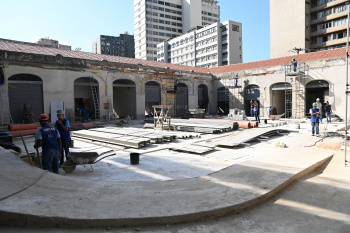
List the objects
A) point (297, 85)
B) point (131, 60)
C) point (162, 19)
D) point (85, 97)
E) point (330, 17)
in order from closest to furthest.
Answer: point (297, 85)
point (85, 97)
point (131, 60)
point (330, 17)
point (162, 19)

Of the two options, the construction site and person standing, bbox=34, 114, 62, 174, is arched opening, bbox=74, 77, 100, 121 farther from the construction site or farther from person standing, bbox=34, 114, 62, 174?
person standing, bbox=34, 114, 62, 174

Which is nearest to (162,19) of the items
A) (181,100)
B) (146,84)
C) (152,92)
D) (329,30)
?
(329,30)

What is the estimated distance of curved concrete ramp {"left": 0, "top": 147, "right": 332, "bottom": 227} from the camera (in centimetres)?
312

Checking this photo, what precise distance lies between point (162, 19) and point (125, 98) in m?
63.6

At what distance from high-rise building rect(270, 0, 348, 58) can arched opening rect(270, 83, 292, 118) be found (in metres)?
22.3

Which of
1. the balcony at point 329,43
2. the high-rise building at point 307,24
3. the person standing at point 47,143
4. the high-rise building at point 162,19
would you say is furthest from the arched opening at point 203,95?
the high-rise building at point 162,19

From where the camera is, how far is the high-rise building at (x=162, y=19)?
77.4 m

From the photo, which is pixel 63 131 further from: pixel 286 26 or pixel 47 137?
pixel 286 26

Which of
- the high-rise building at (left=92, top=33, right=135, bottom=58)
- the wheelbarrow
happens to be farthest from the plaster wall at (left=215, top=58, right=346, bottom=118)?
the high-rise building at (left=92, top=33, right=135, bottom=58)

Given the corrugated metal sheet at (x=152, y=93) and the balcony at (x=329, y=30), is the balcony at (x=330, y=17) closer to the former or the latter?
the balcony at (x=329, y=30)

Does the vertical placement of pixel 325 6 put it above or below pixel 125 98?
above

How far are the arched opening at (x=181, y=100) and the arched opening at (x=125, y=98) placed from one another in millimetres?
4442

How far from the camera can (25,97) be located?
15812mm

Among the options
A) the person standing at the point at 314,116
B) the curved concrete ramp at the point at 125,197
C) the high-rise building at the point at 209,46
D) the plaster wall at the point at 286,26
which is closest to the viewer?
the curved concrete ramp at the point at 125,197
